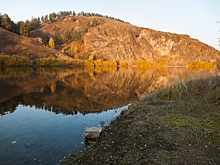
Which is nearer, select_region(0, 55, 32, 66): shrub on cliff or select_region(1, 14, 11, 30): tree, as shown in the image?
select_region(0, 55, 32, 66): shrub on cliff

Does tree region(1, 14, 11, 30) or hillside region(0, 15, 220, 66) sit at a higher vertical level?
tree region(1, 14, 11, 30)

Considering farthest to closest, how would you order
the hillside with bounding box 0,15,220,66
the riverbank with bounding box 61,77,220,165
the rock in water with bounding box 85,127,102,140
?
the hillside with bounding box 0,15,220,66
the rock in water with bounding box 85,127,102,140
the riverbank with bounding box 61,77,220,165

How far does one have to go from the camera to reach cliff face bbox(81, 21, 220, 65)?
474ft

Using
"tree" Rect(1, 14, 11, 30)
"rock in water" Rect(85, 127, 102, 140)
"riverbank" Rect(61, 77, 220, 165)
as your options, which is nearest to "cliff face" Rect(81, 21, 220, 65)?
"tree" Rect(1, 14, 11, 30)

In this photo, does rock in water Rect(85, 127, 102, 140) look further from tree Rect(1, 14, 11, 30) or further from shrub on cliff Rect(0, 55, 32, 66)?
tree Rect(1, 14, 11, 30)

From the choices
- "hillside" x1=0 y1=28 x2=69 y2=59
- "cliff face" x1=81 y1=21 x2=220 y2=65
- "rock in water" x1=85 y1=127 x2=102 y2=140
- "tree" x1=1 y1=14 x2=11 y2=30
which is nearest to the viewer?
"rock in water" x1=85 y1=127 x2=102 y2=140

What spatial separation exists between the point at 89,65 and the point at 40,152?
101 m

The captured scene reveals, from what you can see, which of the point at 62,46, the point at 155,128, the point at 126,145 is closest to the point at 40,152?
the point at 126,145

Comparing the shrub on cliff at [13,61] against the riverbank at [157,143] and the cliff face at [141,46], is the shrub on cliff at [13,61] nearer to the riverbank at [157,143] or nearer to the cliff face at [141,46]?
the cliff face at [141,46]

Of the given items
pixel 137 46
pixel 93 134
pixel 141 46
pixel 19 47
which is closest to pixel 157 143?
pixel 93 134

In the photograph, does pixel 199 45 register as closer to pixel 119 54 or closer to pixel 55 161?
pixel 119 54

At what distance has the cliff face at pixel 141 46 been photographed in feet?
474

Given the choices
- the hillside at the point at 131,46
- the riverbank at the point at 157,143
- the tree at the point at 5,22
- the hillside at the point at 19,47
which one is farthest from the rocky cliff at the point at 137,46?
the riverbank at the point at 157,143

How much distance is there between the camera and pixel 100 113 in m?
→ 14.7
